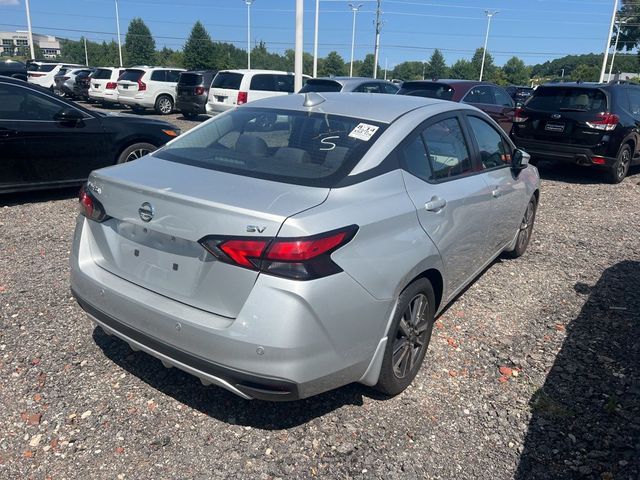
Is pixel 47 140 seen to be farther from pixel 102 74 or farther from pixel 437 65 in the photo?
pixel 437 65

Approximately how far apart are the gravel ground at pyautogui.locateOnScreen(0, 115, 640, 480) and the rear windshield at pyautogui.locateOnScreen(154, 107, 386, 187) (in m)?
1.30

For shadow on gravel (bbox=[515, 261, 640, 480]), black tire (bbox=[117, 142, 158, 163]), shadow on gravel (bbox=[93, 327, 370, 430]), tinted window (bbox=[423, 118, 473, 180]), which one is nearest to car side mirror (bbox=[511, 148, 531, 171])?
tinted window (bbox=[423, 118, 473, 180])

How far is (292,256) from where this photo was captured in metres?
2.29

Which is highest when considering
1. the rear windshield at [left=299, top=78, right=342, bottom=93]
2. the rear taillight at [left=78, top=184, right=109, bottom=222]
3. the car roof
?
the car roof

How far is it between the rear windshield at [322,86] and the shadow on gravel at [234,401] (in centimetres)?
1045

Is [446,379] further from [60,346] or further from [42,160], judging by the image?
[42,160]

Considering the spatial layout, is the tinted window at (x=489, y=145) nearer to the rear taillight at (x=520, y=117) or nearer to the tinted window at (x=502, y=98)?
the rear taillight at (x=520, y=117)

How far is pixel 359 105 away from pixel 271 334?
1822mm

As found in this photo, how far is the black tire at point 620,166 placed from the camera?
371 inches

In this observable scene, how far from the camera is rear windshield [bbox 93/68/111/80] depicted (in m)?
22.0

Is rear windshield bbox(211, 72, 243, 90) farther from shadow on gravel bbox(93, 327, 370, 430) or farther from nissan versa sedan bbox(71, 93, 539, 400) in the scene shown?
shadow on gravel bbox(93, 327, 370, 430)

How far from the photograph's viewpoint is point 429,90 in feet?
38.9

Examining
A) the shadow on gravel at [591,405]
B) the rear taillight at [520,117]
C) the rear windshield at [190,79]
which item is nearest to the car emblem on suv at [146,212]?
the shadow on gravel at [591,405]

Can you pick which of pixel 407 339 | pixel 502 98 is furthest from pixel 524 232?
pixel 502 98
